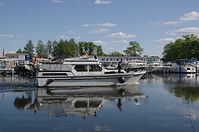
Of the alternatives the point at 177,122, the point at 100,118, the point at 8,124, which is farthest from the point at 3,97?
the point at 177,122

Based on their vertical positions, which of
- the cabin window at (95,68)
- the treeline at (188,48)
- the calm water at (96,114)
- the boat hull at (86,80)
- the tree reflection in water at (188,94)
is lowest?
the calm water at (96,114)

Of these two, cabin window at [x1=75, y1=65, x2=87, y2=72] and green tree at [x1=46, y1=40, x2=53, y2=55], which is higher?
green tree at [x1=46, y1=40, x2=53, y2=55]

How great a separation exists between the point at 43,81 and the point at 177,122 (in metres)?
17.1

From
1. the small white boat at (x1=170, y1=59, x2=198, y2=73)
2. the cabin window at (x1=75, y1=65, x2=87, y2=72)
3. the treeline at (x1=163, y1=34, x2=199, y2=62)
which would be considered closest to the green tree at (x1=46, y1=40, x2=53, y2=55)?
the treeline at (x1=163, y1=34, x2=199, y2=62)

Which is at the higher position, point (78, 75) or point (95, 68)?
point (95, 68)

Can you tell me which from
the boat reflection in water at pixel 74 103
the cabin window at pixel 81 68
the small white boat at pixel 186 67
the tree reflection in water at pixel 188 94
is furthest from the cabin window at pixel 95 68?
the small white boat at pixel 186 67

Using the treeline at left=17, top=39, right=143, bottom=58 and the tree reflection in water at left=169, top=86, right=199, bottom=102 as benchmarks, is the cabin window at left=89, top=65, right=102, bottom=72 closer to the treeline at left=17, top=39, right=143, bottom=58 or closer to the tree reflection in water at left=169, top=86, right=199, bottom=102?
the tree reflection in water at left=169, top=86, right=199, bottom=102

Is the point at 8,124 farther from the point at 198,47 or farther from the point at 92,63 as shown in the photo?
the point at 198,47

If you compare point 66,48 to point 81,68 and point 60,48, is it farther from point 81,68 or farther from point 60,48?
point 81,68

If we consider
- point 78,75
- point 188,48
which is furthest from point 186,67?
point 78,75

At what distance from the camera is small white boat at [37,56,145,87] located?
26719 mm

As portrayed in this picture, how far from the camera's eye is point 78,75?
27125mm

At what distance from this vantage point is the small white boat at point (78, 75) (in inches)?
1052

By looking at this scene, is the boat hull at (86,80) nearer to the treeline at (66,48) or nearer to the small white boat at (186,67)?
the small white boat at (186,67)
